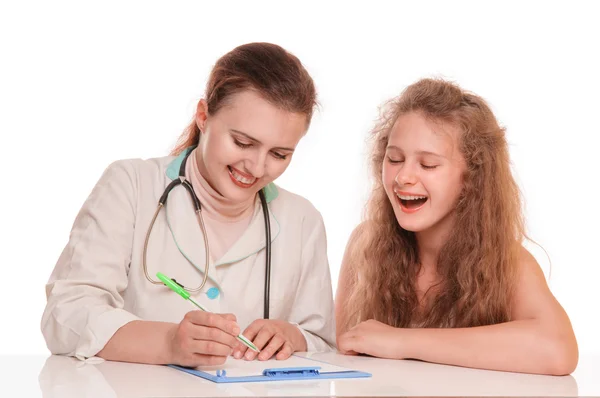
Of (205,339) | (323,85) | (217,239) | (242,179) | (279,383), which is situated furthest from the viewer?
(323,85)

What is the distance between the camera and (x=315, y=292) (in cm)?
205

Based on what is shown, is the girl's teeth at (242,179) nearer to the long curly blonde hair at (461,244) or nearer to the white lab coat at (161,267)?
the white lab coat at (161,267)

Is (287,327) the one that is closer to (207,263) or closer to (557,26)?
(207,263)

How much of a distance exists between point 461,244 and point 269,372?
0.82 m

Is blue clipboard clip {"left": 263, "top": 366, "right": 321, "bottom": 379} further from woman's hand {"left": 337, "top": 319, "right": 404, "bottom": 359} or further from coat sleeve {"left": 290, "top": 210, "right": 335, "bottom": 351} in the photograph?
coat sleeve {"left": 290, "top": 210, "right": 335, "bottom": 351}

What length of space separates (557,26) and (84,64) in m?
2.07

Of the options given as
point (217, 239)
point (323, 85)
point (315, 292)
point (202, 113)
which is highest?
point (323, 85)

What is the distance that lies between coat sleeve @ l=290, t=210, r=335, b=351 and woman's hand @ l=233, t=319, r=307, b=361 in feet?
0.42

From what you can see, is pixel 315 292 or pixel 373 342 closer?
pixel 373 342

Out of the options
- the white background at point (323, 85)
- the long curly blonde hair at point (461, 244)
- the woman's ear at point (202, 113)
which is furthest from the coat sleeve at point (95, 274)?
the white background at point (323, 85)

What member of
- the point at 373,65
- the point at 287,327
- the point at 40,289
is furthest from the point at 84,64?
the point at 287,327

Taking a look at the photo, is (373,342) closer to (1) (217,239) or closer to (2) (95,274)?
(1) (217,239)

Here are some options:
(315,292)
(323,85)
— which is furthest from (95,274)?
(323,85)

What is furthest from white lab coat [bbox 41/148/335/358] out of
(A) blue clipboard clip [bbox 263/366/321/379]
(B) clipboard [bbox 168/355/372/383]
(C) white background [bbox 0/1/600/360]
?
(C) white background [bbox 0/1/600/360]
